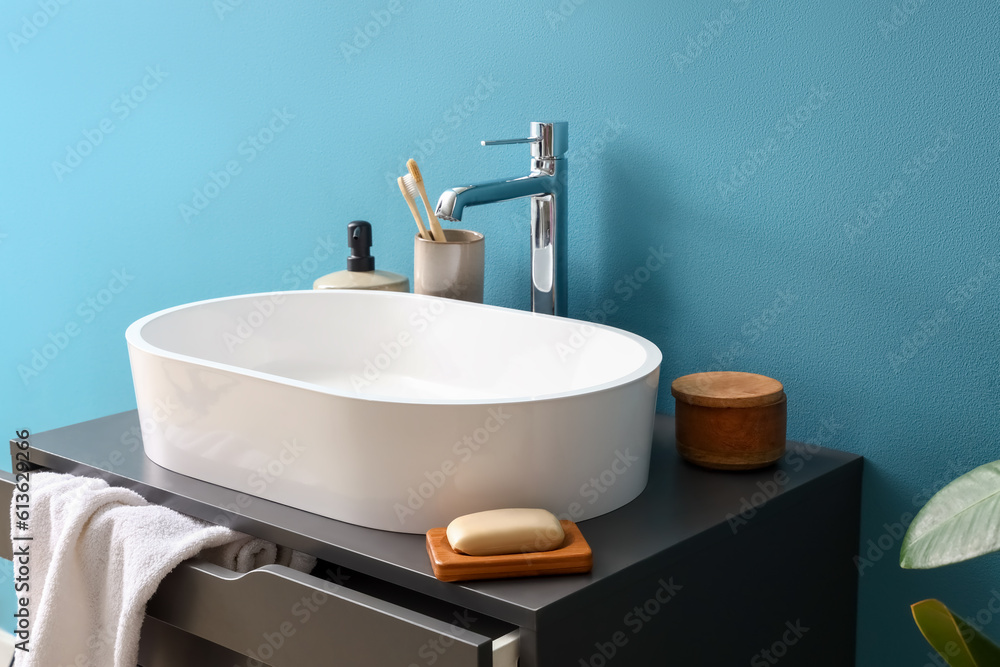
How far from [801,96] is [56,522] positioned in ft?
2.80

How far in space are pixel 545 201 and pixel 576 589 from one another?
1.83 ft

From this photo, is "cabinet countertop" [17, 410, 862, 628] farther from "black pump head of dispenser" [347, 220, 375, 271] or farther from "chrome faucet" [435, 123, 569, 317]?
"black pump head of dispenser" [347, 220, 375, 271]

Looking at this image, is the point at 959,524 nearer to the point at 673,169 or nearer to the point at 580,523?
the point at 580,523

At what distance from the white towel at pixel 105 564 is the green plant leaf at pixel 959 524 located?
0.54 meters

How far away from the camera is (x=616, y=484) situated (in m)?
0.87

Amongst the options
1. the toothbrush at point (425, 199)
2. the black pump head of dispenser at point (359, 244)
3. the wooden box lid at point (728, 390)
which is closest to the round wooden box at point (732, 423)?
the wooden box lid at point (728, 390)

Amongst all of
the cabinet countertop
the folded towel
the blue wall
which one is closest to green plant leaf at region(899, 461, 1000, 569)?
the cabinet countertop

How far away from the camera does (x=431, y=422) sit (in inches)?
31.7

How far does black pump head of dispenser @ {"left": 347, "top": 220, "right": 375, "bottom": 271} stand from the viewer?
1.31 metres

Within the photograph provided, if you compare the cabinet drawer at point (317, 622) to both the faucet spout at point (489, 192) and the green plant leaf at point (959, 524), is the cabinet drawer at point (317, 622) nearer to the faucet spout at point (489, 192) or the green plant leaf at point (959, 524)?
the green plant leaf at point (959, 524)

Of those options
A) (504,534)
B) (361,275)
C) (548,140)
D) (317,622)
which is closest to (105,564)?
(317,622)

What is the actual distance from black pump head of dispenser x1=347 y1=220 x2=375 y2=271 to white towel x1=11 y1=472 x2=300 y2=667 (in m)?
0.48

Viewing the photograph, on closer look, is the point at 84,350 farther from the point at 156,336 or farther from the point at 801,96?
the point at 801,96

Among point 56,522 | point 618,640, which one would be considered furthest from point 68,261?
point 618,640
